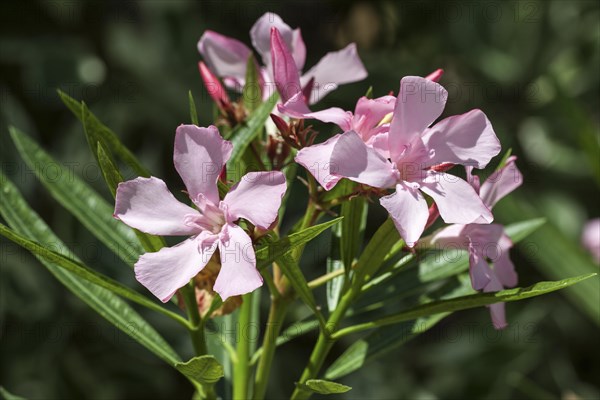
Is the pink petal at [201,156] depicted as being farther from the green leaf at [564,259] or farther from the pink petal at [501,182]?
the green leaf at [564,259]

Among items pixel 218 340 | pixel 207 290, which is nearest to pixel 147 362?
pixel 218 340

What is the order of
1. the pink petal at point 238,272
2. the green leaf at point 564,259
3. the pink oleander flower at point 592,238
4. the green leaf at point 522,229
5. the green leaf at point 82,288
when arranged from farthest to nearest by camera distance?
the pink oleander flower at point 592,238
the green leaf at point 564,259
the green leaf at point 522,229
the green leaf at point 82,288
the pink petal at point 238,272

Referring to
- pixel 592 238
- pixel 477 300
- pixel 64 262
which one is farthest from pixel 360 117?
pixel 592 238

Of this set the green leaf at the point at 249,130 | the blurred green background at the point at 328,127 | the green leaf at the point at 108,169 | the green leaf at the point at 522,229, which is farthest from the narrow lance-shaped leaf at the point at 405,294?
the blurred green background at the point at 328,127

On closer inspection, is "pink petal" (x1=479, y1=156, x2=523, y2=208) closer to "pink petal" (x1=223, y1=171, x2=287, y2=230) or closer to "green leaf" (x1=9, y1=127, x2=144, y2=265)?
"pink petal" (x1=223, y1=171, x2=287, y2=230)

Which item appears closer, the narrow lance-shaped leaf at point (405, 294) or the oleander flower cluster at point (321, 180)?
the oleander flower cluster at point (321, 180)

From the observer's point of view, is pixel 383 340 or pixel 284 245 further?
pixel 383 340

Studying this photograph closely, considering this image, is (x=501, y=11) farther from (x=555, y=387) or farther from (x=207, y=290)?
(x=207, y=290)

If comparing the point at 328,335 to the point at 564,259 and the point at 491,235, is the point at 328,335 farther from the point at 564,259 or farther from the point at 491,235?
the point at 564,259
